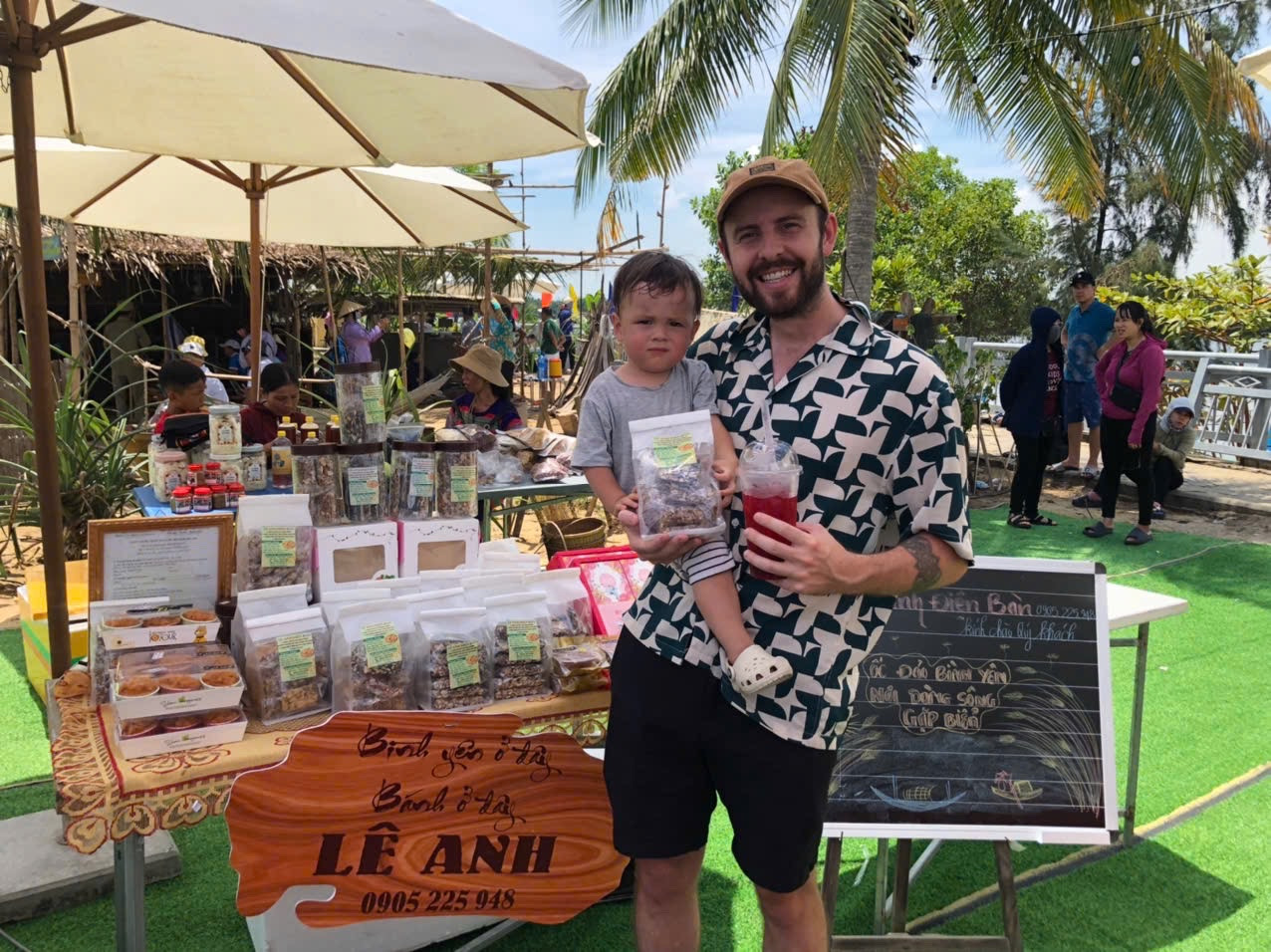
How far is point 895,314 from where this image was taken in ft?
33.4

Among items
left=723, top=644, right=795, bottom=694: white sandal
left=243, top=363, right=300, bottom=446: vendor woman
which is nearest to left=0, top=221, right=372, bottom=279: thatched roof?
left=243, top=363, right=300, bottom=446: vendor woman

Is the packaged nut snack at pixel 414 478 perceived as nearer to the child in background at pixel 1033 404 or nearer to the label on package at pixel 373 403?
the label on package at pixel 373 403

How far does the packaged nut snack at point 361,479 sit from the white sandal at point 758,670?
1.60 meters

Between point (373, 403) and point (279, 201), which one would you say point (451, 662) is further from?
point (279, 201)

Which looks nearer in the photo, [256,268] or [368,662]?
[368,662]

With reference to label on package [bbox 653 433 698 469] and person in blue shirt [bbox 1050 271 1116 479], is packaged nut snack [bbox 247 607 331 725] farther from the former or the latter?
person in blue shirt [bbox 1050 271 1116 479]

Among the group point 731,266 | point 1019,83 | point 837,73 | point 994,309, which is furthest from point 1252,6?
point 731,266

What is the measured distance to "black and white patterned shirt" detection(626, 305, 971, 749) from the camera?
5.30 ft

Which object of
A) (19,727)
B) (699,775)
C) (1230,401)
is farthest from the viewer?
(1230,401)

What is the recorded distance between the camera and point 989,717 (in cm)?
262

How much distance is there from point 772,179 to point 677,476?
22.5 inches

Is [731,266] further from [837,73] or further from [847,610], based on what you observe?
[837,73]

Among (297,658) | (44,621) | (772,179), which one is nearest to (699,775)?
(297,658)

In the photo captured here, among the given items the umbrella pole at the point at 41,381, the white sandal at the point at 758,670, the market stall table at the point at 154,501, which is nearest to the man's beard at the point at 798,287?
the white sandal at the point at 758,670
